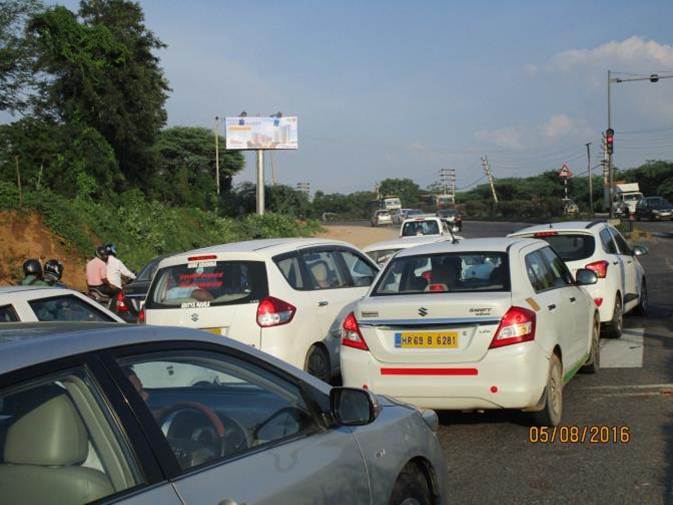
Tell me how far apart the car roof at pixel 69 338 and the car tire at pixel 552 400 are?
13.2ft

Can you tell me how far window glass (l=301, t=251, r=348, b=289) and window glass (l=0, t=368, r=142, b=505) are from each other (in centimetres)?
640

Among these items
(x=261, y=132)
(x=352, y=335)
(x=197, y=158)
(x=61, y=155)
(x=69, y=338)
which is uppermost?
(x=261, y=132)

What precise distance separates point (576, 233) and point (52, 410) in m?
9.84

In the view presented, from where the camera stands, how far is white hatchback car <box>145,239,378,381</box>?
8.09 m

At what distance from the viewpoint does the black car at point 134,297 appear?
11938 millimetres

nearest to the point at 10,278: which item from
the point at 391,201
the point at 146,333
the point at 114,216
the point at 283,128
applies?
the point at 114,216

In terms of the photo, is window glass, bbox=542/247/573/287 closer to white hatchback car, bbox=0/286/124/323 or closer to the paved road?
the paved road

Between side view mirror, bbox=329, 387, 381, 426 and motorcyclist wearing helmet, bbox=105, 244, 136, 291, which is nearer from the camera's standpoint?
side view mirror, bbox=329, 387, 381, 426

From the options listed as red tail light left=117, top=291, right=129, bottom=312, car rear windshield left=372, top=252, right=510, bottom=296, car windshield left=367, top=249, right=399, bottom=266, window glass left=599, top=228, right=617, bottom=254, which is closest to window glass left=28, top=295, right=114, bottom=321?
car rear windshield left=372, top=252, right=510, bottom=296

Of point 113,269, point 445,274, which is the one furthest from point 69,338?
point 113,269

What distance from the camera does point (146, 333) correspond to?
293 cm

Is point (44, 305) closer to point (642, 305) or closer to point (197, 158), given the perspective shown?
point (642, 305)

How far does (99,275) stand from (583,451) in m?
9.68
